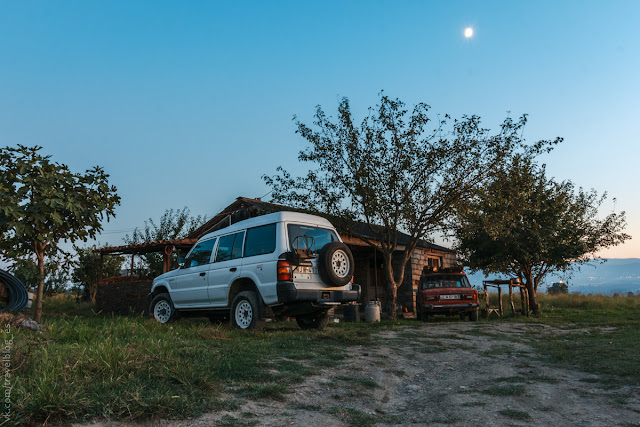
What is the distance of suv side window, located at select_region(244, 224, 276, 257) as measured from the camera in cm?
877

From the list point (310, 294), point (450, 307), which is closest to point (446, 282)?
point (450, 307)

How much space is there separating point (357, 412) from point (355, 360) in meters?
2.16

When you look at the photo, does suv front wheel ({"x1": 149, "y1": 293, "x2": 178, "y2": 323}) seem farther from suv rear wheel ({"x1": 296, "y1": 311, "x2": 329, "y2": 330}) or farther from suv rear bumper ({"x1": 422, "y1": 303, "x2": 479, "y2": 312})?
suv rear bumper ({"x1": 422, "y1": 303, "x2": 479, "y2": 312})

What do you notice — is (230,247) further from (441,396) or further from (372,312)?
(372,312)

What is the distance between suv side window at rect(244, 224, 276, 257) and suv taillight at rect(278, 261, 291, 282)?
389 mm

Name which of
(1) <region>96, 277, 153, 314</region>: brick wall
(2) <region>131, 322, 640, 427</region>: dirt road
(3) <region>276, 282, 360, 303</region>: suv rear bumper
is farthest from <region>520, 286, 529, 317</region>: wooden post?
(1) <region>96, 277, 153, 314</region>: brick wall

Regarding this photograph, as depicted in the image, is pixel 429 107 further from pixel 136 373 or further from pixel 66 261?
pixel 136 373

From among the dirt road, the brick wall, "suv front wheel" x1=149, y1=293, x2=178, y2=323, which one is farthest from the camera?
the brick wall

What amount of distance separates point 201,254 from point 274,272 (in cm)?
271

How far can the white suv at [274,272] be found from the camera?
8484 millimetres

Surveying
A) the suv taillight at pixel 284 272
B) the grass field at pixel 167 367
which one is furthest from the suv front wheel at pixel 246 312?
the suv taillight at pixel 284 272

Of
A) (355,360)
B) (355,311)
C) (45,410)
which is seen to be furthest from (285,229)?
(355,311)

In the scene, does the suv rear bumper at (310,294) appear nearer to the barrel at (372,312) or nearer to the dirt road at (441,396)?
the dirt road at (441,396)

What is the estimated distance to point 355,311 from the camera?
14859 millimetres
